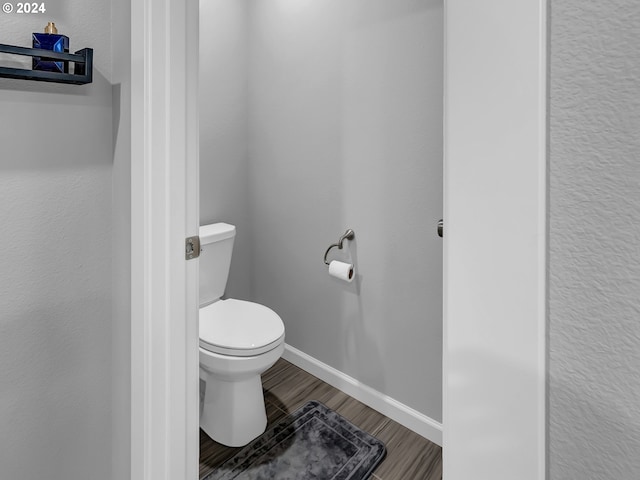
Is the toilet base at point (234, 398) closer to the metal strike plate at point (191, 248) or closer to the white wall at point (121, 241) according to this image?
the white wall at point (121, 241)

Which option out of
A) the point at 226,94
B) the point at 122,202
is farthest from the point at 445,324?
the point at 226,94

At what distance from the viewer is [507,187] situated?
0.28 meters

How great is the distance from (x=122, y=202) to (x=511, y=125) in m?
1.04

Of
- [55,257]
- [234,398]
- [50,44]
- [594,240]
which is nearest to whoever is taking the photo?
[594,240]

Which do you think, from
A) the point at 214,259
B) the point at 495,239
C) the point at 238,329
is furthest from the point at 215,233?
the point at 495,239

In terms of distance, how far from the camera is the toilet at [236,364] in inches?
66.5

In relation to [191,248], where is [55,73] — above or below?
above

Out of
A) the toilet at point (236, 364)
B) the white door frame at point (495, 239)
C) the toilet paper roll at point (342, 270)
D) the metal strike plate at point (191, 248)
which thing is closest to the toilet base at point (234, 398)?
the toilet at point (236, 364)

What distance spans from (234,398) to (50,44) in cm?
147

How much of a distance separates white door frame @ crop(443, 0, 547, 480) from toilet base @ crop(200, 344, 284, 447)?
58.4 inches

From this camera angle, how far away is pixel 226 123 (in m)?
2.39

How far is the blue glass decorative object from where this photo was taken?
904 millimetres

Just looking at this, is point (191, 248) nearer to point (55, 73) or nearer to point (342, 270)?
point (55, 73)

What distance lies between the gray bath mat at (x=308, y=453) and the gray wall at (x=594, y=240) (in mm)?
1528
